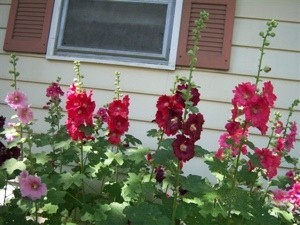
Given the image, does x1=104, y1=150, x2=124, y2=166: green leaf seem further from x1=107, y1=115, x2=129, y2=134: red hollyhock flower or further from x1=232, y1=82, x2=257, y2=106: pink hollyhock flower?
x1=232, y1=82, x2=257, y2=106: pink hollyhock flower

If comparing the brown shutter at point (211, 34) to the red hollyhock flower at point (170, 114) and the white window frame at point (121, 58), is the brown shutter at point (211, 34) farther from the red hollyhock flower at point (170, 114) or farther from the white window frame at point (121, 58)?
the red hollyhock flower at point (170, 114)

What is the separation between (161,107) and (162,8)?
1.72m

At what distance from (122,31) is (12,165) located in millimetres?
1751

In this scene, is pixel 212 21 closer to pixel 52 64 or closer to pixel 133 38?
pixel 133 38

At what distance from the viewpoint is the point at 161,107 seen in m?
2.00

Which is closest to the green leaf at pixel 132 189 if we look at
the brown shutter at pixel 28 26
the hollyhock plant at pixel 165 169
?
the hollyhock plant at pixel 165 169

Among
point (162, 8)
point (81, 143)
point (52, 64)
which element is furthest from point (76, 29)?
point (81, 143)

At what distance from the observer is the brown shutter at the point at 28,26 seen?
343 centimetres

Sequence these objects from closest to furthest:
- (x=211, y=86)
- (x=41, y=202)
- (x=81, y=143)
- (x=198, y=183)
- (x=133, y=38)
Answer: (x=198, y=183) → (x=41, y=202) → (x=81, y=143) → (x=211, y=86) → (x=133, y=38)

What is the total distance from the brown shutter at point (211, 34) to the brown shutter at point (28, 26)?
3.76 ft

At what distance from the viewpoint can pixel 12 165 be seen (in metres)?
2.10

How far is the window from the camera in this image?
3.30 meters

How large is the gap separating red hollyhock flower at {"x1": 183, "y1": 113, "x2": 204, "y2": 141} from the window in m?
1.44

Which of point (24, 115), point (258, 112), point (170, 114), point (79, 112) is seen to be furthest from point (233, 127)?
point (24, 115)
